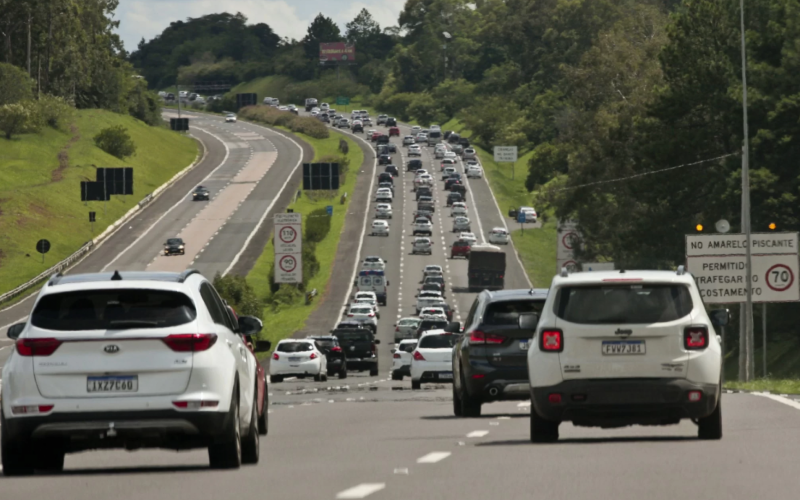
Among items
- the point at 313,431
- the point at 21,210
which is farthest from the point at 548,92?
the point at 313,431

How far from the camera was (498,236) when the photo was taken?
121938 millimetres

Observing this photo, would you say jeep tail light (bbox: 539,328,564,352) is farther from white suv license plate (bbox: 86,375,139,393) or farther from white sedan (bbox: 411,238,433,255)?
white sedan (bbox: 411,238,433,255)

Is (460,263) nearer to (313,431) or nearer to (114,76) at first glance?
(114,76)

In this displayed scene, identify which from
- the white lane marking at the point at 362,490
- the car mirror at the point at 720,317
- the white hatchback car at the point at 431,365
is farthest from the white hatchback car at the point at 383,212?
the white lane marking at the point at 362,490

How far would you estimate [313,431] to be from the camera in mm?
19906

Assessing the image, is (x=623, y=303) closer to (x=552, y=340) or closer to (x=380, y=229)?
(x=552, y=340)

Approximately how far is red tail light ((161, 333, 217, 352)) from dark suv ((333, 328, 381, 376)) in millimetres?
→ 41240

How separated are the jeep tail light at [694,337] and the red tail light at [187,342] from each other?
16.0 ft

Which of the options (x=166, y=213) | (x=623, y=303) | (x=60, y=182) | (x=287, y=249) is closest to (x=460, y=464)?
(x=623, y=303)

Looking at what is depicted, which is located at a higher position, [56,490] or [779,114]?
[779,114]

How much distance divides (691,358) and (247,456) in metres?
4.32

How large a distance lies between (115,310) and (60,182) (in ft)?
370

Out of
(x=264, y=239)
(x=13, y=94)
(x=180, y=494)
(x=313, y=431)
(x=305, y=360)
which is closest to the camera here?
(x=180, y=494)

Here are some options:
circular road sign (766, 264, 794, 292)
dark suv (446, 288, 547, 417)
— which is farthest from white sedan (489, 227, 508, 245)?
dark suv (446, 288, 547, 417)
